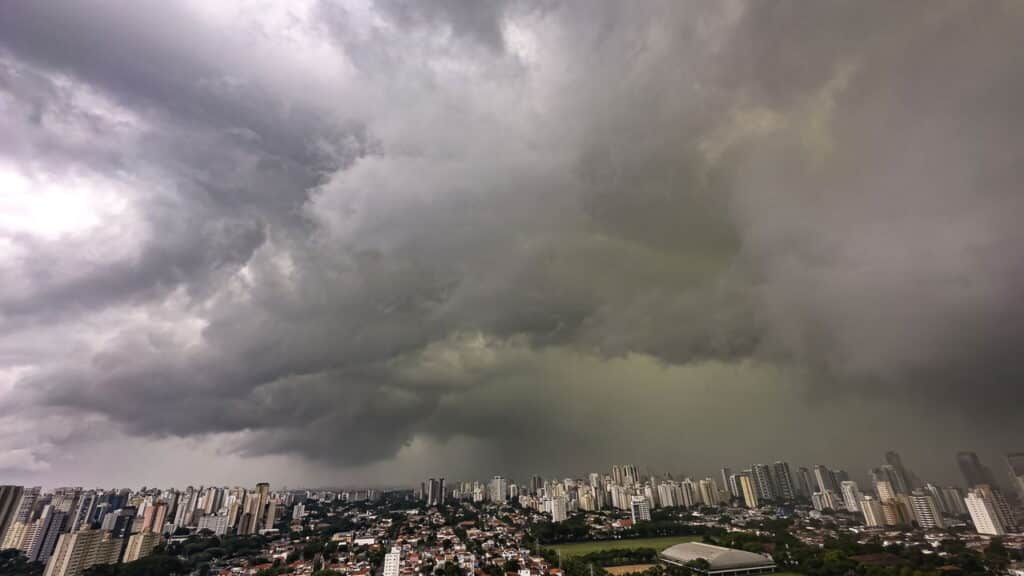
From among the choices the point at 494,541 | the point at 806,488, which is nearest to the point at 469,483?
the point at 494,541

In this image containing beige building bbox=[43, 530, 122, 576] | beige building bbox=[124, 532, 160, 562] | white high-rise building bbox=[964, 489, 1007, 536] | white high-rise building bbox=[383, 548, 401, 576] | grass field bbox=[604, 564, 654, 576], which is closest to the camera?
beige building bbox=[43, 530, 122, 576]

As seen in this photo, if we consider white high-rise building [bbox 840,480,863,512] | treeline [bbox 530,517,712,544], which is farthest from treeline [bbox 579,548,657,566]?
white high-rise building [bbox 840,480,863,512]

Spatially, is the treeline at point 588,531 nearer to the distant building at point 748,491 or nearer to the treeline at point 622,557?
the treeline at point 622,557

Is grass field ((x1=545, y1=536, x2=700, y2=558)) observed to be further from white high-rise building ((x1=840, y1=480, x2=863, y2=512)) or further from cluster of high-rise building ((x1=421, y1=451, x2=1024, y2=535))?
white high-rise building ((x1=840, y1=480, x2=863, y2=512))

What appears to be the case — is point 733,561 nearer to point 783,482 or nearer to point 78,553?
point 78,553

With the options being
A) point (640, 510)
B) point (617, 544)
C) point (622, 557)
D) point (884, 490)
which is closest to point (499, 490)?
point (640, 510)

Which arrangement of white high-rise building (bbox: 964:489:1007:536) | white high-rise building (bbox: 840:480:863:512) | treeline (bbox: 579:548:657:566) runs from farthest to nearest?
white high-rise building (bbox: 840:480:863:512) < white high-rise building (bbox: 964:489:1007:536) < treeline (bbox: 579:548:657:566)
